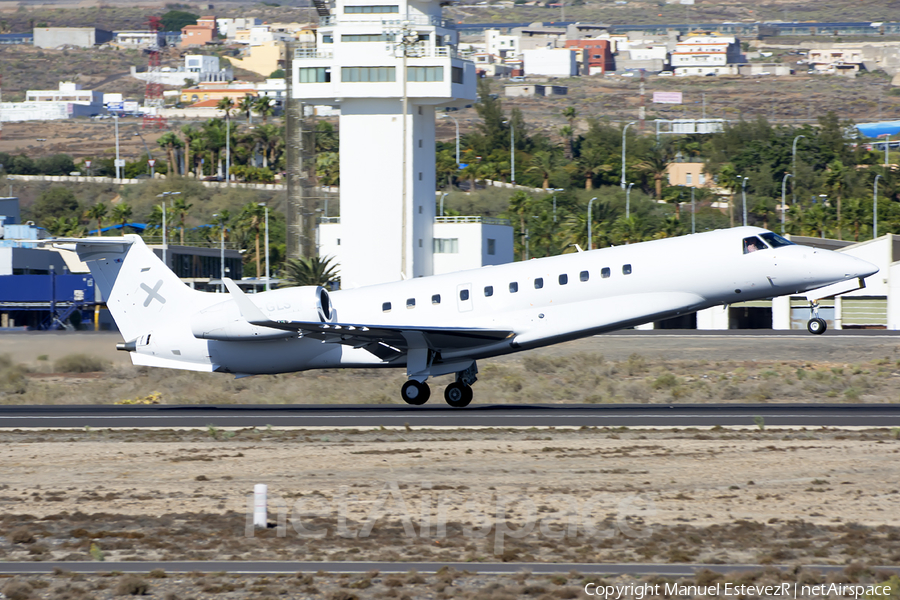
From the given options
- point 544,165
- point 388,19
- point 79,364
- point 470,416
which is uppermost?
point 388,19

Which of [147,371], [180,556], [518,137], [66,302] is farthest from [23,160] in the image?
[180,556]

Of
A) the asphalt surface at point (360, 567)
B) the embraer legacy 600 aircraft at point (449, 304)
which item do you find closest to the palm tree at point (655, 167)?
the embraer legacy 600 aircraft at point (449, 304)

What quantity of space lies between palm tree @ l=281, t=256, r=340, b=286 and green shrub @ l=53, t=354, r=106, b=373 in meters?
28.7

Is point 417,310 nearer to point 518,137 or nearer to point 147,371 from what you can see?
point 147,371

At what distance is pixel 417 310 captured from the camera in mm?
26844

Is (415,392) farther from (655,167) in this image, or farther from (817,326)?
(655,167)

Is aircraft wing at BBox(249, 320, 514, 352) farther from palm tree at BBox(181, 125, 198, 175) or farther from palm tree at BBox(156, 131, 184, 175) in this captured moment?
palm tree at BBox(181, 125, 198, 175)

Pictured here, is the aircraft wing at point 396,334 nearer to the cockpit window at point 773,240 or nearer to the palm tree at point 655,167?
the cockpit window at point 773,240

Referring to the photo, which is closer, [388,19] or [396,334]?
[396,334]

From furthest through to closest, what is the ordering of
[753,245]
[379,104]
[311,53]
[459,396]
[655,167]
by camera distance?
[655,167] → [311,53] → [379,104] → [459,396] → [753,245]

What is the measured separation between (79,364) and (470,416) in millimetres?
18948

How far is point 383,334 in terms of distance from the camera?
2555cm

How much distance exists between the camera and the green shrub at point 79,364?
35678 millimetres

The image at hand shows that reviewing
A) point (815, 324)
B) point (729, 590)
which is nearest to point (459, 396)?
point (815, 324)
